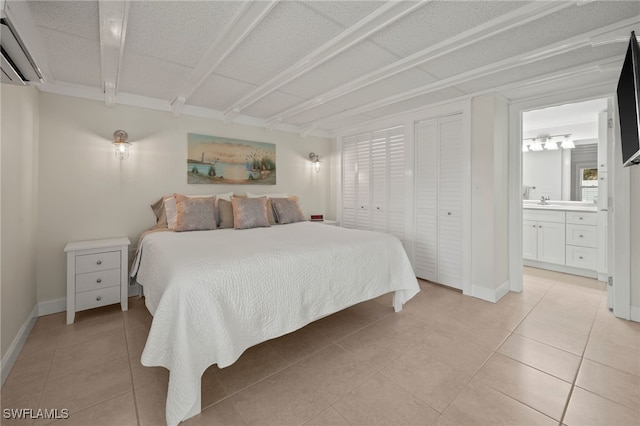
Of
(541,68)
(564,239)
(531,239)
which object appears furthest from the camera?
(531,239)

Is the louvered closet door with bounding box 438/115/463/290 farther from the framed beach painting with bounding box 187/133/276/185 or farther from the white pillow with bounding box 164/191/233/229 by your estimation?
the white pillow with bounding box 164/191/233/229

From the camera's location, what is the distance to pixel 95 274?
268 cm

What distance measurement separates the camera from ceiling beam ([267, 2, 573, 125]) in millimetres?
1680

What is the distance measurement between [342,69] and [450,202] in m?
2.10

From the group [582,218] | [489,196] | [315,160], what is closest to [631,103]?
[489,196]

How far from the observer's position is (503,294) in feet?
10.7

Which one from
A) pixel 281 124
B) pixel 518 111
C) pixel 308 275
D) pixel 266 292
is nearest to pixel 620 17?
pixel 518 111

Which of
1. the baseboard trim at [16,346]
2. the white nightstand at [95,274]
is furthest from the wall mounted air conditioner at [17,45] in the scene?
the baseboard trim at [16,346]

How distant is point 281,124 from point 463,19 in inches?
124

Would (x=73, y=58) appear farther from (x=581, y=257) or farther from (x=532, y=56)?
(x=581, y=257)

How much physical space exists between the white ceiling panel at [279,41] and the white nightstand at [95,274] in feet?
6.83

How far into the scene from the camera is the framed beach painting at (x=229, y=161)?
3.72 m

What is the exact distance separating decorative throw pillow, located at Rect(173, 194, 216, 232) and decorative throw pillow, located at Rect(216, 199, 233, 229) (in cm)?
11

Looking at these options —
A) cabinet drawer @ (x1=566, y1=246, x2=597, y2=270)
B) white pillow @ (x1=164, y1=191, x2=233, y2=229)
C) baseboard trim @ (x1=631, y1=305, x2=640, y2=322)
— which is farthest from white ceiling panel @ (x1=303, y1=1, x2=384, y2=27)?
cabinet drawer @ (x1=566, y1=246, x2=597, y2=270)
